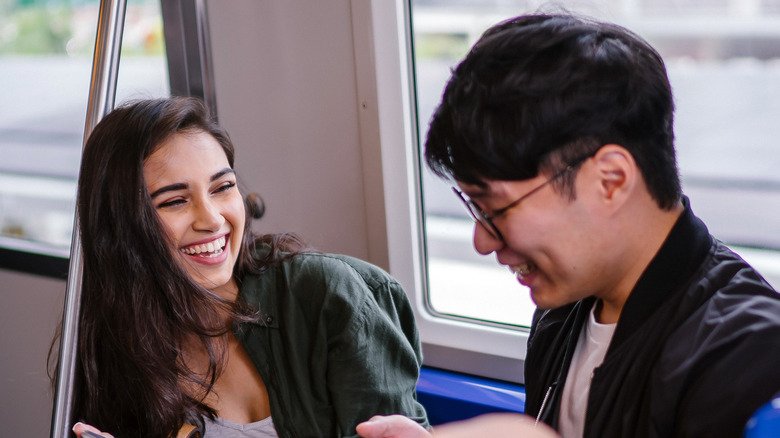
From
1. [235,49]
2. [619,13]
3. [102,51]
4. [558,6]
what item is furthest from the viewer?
[235,49]

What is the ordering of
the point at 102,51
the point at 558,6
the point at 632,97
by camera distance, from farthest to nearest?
the point at 102,51, the point at 558,6, the point at 632,97

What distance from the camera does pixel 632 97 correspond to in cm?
98

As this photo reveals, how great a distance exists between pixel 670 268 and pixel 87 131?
1.13 m

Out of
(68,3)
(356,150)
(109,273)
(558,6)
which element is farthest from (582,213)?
(68,3)

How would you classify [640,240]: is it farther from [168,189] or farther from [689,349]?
[168,189]

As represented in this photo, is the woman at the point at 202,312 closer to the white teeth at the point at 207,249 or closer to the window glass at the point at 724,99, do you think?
the white teeth at the point at 207,249

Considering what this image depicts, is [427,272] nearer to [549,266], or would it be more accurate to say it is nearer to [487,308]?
[487,308]

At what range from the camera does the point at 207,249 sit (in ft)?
5.22

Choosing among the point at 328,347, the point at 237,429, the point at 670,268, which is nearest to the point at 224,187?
the point at 328,347

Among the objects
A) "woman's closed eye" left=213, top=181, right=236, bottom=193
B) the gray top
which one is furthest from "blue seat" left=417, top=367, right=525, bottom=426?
"woman's closed eye" left=213, top=181, right=236, bottom=193

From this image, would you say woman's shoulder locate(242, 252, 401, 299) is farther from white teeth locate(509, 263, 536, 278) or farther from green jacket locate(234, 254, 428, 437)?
white teeth locate(509, 263, 536, 278)

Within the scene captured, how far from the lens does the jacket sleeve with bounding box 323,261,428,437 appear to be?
1.60 metres

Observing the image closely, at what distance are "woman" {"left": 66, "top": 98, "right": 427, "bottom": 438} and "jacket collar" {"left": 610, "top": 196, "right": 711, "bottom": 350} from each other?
0.67 m

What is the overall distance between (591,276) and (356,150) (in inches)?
44.5
